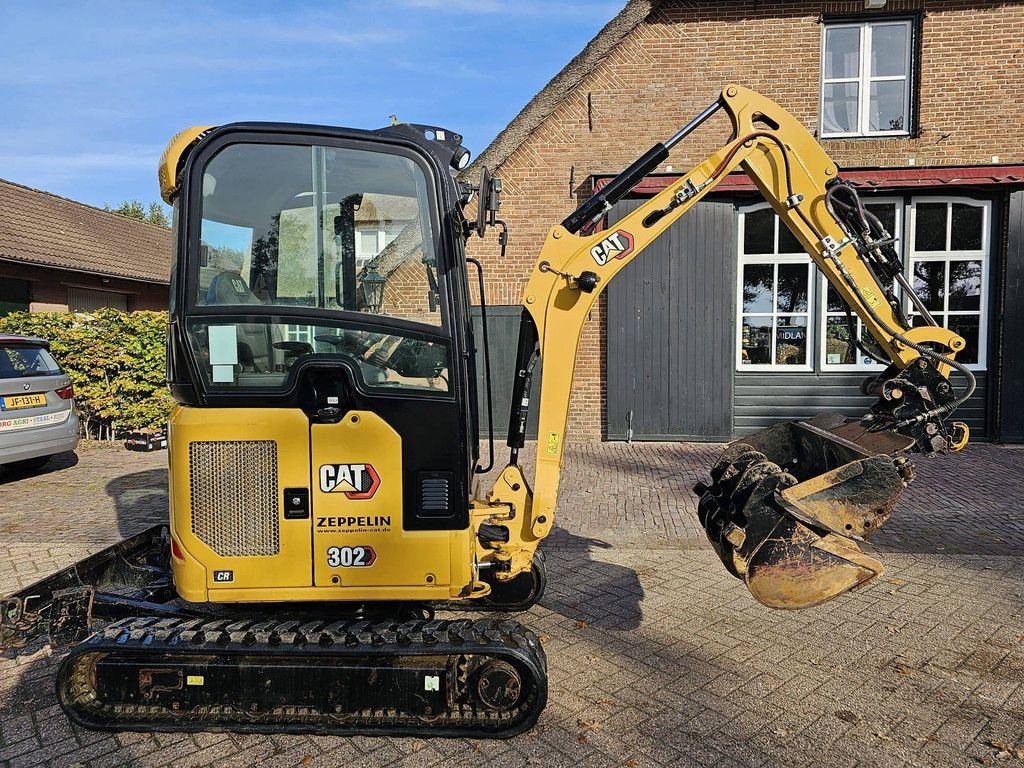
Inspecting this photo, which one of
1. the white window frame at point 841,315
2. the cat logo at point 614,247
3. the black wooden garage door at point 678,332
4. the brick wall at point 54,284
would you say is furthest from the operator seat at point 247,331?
the brick wall at point 54,284

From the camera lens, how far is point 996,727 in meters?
3.40

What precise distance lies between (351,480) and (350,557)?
1.19ft

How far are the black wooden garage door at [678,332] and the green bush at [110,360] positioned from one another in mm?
7299

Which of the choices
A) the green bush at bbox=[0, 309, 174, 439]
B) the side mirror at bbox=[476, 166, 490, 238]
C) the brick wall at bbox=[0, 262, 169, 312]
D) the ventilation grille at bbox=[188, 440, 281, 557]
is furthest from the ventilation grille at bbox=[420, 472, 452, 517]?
the brick wall at bbox=[0, 262, 169, 312]

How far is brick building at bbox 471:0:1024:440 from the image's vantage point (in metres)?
10.9

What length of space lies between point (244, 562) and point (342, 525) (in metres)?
0.48

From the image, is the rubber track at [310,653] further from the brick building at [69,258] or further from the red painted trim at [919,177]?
the brick building at [69,258]

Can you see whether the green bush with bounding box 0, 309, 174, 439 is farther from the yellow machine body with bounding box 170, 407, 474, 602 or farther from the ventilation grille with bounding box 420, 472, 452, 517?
the ventilation grille with bounding box 420, 472, 452, 517

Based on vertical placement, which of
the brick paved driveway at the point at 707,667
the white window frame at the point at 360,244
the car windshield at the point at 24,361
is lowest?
the brick paved driveway at the point at 707,667

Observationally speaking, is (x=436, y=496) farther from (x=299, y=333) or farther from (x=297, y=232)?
(x=297, y=232)

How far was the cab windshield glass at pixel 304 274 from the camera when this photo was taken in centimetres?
324

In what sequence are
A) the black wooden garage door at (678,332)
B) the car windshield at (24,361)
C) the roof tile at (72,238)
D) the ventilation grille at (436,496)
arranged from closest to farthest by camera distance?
the ventilation grille at (436,496) → the car windshield at (24,361) → the black wooden garage door at (678,332) → the roof tile at (72,238)

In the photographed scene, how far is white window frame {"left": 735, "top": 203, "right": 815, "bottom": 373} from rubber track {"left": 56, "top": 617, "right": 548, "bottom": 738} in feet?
29.9

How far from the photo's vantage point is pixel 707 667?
4.01 metres
